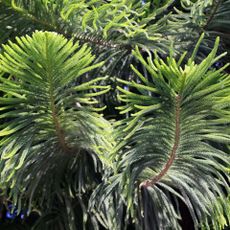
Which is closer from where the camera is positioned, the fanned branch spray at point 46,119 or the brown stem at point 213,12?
the fanned branch spray at point 46,119

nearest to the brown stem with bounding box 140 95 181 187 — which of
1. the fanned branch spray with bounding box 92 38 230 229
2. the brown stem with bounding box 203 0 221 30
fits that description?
the fanned branch spray with bounding box 92 38 230 229

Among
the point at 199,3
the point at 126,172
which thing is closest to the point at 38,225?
the point at 126,172

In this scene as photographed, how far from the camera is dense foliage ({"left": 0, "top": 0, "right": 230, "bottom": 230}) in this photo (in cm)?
90

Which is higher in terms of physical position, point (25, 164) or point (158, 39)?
point (158, 39)

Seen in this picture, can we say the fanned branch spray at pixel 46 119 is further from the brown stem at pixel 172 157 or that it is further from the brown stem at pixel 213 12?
the brown stem at pixel 213 12

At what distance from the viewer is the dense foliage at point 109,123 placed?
903mm

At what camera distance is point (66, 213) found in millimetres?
1214

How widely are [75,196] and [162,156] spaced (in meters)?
0.31

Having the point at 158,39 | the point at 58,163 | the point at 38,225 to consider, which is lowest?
the point at 38,225

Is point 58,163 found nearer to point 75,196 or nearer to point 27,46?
point 75,196

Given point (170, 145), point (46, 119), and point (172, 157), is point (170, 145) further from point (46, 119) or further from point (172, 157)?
point (46, 119)

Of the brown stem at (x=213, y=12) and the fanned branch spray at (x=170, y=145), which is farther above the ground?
the brown stem at (x=213, y=12)

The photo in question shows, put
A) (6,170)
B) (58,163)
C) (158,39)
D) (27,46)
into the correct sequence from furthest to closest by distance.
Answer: (158,39) → (58,163) → (6,170) → (27,46)

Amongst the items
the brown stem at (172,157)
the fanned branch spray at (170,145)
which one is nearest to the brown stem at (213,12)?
the fanned branch spray at (170,145)
